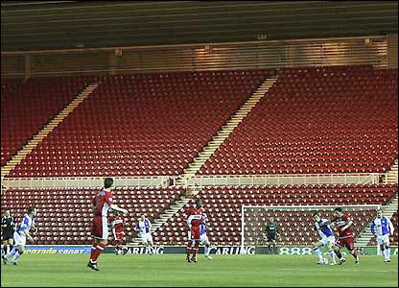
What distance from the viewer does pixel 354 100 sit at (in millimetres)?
46688

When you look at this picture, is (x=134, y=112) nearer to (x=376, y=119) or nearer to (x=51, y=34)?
(x=51, y=34)

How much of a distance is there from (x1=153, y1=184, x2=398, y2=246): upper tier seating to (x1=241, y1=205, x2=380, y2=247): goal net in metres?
0.04

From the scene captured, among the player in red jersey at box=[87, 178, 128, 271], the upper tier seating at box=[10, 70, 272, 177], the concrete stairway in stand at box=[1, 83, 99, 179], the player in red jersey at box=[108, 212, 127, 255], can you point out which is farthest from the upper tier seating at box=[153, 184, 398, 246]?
the player in red jersey at box=[87, 178, 128, 271]

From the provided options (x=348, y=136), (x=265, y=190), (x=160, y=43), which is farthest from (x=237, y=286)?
(x=160, y=43)

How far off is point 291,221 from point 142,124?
11.9 meters

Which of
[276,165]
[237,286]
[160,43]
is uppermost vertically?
[160,43]

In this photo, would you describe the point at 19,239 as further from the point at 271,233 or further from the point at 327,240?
the point at 271,233

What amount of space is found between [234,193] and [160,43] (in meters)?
12.3

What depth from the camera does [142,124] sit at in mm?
48531

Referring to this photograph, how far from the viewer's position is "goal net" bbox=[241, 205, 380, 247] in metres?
38.0

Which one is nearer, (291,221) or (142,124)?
(291,221)

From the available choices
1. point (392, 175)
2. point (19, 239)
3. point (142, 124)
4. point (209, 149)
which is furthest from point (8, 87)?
point (19, 239)

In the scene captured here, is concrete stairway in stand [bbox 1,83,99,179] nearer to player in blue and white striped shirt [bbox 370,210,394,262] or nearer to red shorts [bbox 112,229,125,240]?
red shorts [bbox 112,229,125,240]

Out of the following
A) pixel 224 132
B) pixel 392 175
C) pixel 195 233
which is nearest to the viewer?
pixel 195 233
